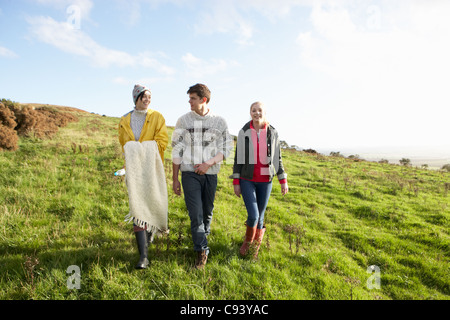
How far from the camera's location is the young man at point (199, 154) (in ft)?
11.1

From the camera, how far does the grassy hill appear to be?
298 cm

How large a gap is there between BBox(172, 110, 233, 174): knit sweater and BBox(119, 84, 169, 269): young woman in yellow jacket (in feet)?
0.91

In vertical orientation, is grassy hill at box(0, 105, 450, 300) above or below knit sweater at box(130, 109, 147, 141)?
below

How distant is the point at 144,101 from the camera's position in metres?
3.47

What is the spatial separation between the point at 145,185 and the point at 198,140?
A: 1109mm

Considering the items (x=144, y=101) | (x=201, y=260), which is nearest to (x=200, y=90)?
(x=144, y=101)

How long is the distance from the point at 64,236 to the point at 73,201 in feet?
5.21

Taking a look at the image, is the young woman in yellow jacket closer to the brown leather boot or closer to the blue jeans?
the brown leather boot

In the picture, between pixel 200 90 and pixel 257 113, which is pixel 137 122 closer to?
pixel 200 90

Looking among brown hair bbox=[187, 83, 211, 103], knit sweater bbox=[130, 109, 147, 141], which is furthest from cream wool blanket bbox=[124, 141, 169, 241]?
brown hair bbox=[187, 83, 211, 103]

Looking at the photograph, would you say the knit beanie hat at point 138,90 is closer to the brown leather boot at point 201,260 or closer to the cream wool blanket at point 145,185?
the cream wool blanket at point 145,185

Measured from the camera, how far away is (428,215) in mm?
7363
